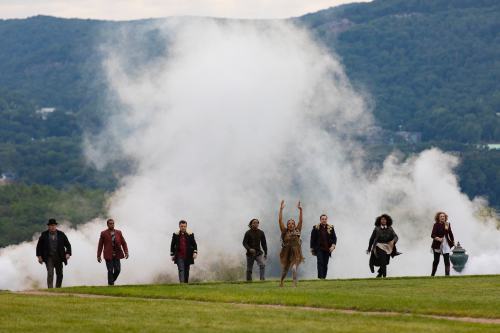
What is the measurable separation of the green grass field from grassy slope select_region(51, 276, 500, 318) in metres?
0.02

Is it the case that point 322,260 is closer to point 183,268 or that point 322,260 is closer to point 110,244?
point 183,268

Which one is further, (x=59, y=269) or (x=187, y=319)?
(x=59, y=269)

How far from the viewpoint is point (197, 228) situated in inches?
6181

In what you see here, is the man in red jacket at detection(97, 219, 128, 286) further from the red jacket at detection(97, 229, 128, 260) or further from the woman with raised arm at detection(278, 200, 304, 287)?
the woman with raised arm at detection(278, 200, 304, 287)

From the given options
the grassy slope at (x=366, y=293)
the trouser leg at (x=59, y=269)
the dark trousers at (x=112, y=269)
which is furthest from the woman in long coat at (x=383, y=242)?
the trouser leg at (x=59, y=269)

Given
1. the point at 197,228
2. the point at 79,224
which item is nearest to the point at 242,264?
the point at 197,228

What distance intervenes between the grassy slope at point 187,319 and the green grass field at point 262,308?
19mm

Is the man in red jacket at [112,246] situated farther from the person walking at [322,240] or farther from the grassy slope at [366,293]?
the person walking at [322,240]

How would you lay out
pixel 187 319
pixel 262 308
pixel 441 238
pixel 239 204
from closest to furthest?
1. pixel 187 319
2. pixel 262 308
3. pixel 441 238
4. pixel 239 204

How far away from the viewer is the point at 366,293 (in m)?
42.0

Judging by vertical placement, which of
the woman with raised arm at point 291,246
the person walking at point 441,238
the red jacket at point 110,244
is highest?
the person walking at point 441,238

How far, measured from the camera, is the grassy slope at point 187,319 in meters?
33.4

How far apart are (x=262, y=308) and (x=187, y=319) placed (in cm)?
311

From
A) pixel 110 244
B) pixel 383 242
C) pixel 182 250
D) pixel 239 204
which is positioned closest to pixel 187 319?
pixel 110 244
